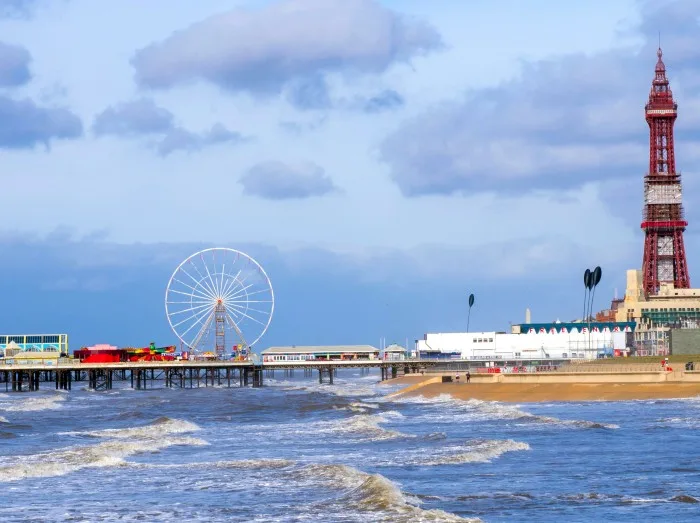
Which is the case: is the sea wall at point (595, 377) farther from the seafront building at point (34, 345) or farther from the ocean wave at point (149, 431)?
the seafront building at point (34, 345)

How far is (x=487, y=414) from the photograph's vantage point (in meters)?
63.7

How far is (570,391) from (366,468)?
149ft

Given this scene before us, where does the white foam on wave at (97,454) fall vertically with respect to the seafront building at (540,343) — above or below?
below

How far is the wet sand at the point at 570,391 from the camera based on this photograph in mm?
76625

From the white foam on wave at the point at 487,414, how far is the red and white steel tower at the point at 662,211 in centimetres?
9737

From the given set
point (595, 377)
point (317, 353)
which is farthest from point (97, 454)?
Answer: point (317, 353)

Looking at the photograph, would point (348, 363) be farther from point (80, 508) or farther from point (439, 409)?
point (80, 508)

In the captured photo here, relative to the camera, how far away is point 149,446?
157 ft

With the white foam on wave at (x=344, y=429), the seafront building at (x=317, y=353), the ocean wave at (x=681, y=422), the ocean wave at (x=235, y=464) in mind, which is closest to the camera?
the ocean wave at (x=235, y=464)

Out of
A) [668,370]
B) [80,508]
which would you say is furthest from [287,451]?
[668,370]

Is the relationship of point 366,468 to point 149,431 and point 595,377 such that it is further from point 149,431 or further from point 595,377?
point 595,377

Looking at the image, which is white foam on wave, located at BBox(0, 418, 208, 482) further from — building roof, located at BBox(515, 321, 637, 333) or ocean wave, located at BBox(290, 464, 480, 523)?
building roof, located at BBox(515, 321, 637, 333)

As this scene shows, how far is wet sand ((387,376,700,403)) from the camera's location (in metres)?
76.6

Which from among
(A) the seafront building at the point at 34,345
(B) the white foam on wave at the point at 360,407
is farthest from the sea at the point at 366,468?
(A) the seafront building at the point at 34,345
